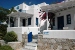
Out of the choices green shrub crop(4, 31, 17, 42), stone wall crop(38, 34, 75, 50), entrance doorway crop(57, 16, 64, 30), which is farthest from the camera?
entrance doorway crop(57, 16, 64, 30)

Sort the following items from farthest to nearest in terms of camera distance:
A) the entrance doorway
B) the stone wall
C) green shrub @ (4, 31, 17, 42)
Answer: the entrance doorway, green shrub @ (4, 31, 17, 42), the stone wall

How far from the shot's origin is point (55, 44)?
1473cm

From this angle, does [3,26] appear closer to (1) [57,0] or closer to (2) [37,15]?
(2) [37,15]

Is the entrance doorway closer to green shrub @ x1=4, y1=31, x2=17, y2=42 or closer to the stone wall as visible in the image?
the stone wall

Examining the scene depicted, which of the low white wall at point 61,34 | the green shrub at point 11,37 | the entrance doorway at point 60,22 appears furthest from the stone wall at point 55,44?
the entrance doorway at point 60,22

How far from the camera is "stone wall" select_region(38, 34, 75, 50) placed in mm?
13803

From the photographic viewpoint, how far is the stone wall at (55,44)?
13.8m

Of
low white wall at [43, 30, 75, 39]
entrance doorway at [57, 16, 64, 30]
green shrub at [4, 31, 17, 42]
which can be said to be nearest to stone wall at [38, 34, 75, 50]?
low white wall at [43, 30, 75, 39]

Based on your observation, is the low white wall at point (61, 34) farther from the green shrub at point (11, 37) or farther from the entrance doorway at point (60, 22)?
the green shrub at point (11, 37)

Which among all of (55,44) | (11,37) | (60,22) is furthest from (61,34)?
(11,37)

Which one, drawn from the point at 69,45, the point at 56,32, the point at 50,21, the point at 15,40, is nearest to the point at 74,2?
the point at 56,32

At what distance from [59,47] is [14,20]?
57.4ft

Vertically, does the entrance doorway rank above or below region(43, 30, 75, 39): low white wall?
above

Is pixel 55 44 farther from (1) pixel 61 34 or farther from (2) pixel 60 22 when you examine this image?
(2) pixel 60 22
